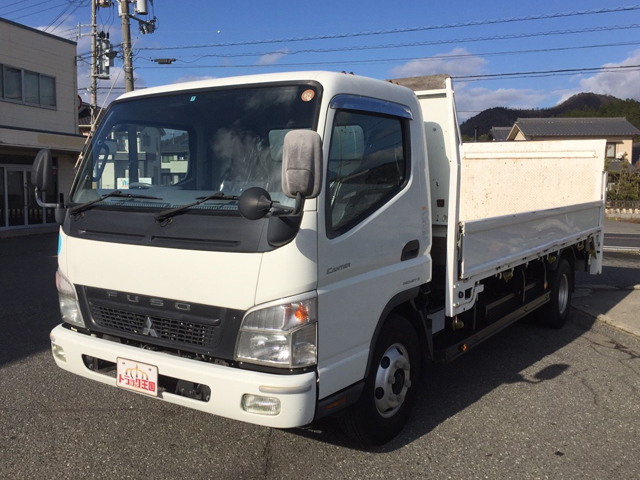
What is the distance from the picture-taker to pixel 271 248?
3.00m

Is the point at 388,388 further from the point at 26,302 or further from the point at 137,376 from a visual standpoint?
the point at 26,302

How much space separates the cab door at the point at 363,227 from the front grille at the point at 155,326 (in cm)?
66

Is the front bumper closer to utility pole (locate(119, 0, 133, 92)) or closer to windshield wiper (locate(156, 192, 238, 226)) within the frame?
windshield wiper (locate(156, 192, 238, 226))

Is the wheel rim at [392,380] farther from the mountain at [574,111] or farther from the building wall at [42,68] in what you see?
the mountain at [574,111]

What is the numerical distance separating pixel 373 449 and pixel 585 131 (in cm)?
5293

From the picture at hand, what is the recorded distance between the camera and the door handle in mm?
3893

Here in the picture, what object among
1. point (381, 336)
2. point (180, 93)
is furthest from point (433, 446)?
point (180, 93)

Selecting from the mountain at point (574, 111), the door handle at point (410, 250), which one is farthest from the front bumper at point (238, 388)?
the mountain at point (574, 111)

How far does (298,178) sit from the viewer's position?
9.16ft

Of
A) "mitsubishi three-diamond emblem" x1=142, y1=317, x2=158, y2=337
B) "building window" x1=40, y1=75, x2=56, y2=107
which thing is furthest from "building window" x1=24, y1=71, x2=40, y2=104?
"mitsubishi three-diamond emblem" x1=142, y1=317, x2=158, y2=337

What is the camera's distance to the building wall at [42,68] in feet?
59.2

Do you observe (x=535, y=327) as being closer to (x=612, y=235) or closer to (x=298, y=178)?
(x=298, y=178)

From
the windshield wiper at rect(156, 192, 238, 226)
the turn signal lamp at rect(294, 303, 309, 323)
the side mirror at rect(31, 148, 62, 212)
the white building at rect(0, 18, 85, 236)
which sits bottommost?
the turn signal lamp at rect(294, 303, 309, 323)

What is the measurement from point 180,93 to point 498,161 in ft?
14.4
